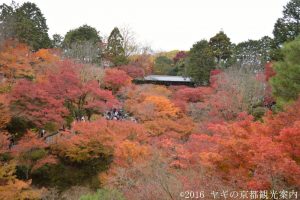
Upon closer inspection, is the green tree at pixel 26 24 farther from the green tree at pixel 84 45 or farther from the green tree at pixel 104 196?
the green tree at pixel 104 196

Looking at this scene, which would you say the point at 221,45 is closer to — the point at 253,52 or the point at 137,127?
the point at 253,52

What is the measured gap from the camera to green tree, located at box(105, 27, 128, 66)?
37625 millimetres

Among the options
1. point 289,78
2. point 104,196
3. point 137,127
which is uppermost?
point 289,78

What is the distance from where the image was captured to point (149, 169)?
17.0 meters

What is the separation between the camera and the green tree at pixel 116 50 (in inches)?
1481

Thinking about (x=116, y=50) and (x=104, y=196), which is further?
(x=116, y=50)

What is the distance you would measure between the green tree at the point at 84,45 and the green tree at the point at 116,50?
1.27m

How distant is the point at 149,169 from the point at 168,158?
106 inches

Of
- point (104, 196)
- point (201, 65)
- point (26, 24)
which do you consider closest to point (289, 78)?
point (104, 196)

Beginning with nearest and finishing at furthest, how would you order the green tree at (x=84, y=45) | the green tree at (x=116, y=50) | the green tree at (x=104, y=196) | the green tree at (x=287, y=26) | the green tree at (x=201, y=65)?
the green tree at (x=104, y=196) < the green tree at (x=287, y=26) < the green tree at (x=84, y=45) < the green tree at (x=201, y=65) < the green tree at (x=116, y=50)

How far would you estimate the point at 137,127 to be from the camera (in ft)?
70.9

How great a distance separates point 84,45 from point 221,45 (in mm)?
15624

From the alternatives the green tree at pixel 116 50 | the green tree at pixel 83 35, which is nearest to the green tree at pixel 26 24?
the green tree at pixel 83 35

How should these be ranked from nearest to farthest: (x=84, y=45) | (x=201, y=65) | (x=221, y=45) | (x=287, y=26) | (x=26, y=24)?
(x=287, y=26)
(x=26, y=24)
(x=84, y=45)
(x=201, y=65)
(x=221, y=45)
